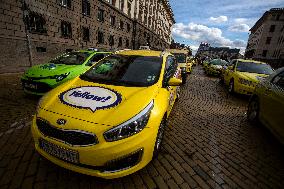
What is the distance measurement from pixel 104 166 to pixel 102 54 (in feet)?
19.8

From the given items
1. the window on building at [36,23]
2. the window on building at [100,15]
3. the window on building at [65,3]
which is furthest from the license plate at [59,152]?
the window on building at [100,15]

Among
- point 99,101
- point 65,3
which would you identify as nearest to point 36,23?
point 65,3

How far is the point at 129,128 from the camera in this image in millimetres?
2398

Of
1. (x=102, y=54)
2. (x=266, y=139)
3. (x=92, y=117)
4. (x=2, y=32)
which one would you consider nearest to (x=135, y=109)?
(x=92, y=117)

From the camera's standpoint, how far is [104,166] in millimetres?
2322

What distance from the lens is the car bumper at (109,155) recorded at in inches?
88.1

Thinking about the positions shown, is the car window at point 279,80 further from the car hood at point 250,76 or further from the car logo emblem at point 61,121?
the car logo emblem at point 61,121

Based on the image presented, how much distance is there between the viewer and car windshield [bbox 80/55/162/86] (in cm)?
348

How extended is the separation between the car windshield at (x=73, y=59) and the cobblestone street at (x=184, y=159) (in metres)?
1.93

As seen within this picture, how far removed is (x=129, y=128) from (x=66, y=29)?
16041 millimetres

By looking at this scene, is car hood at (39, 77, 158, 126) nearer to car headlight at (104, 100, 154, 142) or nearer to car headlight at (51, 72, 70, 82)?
car headlight at (104, 100, 154, 142)

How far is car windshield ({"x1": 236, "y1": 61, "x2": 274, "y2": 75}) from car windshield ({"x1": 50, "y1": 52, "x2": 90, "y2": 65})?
22.8 ft

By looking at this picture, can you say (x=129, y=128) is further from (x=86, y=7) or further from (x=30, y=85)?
(x=86, y=7)

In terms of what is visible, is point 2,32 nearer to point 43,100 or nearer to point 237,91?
point 43,100
